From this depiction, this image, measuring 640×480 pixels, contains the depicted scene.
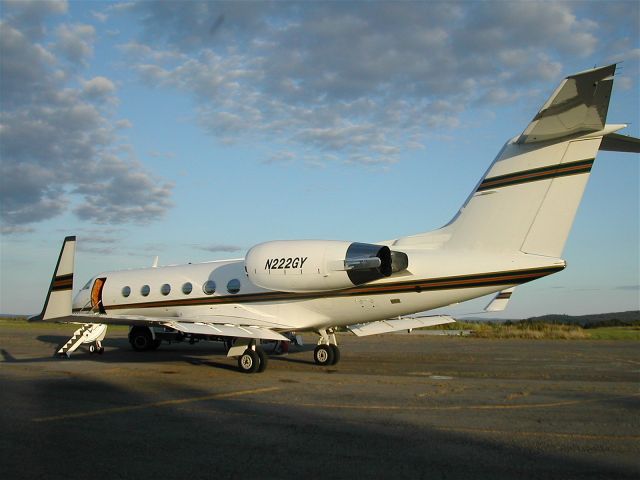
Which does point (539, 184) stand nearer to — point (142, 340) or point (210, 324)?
point (210, 324)

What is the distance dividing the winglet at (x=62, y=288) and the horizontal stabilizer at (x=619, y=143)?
13485 millimetres

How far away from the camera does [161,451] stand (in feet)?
21.6

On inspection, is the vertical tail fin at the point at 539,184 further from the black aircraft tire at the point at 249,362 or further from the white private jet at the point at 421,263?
the black aircraft tire at the point at 249,362

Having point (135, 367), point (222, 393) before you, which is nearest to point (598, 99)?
point (222, 393)

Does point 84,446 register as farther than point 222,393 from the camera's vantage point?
No

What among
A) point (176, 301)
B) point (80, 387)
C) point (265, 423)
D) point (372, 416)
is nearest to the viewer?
point (265, 423)

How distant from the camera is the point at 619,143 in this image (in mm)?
12445

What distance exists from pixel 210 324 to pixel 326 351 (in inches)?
149

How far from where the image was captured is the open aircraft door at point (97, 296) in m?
21.0

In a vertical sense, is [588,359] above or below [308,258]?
below

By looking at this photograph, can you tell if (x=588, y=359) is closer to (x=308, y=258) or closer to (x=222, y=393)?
(x=308, y=258)

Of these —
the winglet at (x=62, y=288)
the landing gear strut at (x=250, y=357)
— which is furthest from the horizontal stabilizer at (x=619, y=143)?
the winglet at (x=62, y=288)

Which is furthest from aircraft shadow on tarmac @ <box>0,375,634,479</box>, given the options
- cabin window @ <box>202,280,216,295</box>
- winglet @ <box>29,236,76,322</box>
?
cabin window @ <box>202,280,216,295</box>

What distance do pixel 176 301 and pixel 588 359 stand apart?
13443 millimetres
